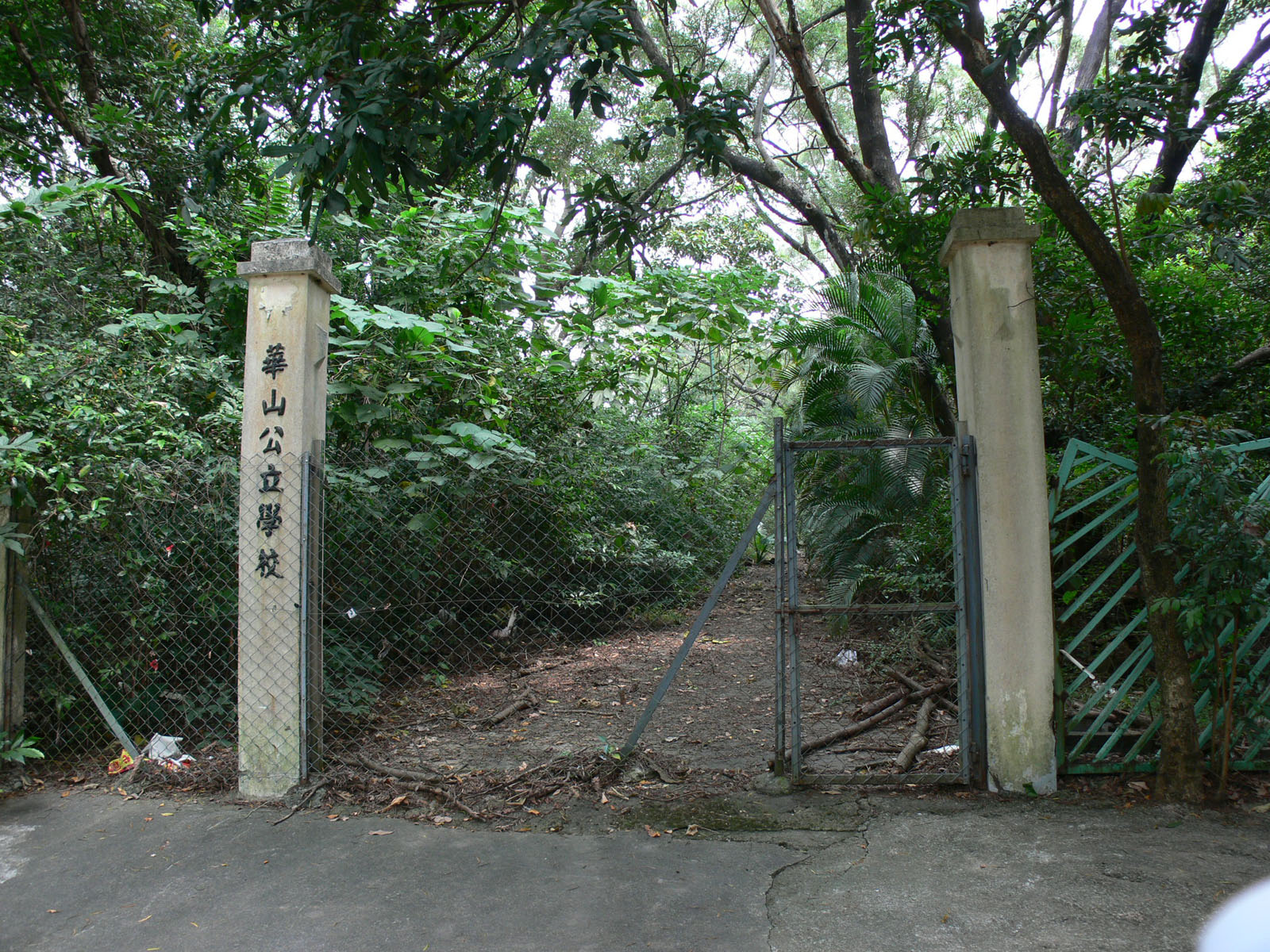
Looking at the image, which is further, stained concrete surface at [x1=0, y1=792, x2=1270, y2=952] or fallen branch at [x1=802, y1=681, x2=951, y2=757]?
fallen branch at [x1=802, y1=681, x2=951, y2=757]

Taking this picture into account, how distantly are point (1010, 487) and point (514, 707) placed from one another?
3740 mm

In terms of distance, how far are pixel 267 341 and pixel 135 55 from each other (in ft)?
16.8

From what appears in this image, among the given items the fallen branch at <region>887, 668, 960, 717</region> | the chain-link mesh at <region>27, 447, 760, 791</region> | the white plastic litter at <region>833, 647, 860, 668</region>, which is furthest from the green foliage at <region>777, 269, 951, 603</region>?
the chain-link mesh at <region>27, 447, 760, 791</region>

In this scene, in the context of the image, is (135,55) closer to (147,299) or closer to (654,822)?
(147,299)

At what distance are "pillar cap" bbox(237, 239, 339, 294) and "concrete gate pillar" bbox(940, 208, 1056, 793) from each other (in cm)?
340

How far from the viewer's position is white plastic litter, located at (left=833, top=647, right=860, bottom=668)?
7141 mm

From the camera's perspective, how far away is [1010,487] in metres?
3.97

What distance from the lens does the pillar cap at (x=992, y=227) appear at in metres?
4.05

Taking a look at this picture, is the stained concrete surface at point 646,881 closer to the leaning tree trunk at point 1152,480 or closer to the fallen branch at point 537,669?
the leaning tree trunk at point 1152,480

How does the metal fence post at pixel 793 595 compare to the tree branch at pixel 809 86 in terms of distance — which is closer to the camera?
the metal fence post at pixel 793 595

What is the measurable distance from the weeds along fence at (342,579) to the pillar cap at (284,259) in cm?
111

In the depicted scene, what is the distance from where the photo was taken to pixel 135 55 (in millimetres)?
7418

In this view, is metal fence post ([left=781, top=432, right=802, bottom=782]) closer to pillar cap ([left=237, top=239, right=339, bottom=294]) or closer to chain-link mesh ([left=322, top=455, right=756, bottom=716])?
chain-link mesh ([left=322, top=455, right=756, bottom=716])

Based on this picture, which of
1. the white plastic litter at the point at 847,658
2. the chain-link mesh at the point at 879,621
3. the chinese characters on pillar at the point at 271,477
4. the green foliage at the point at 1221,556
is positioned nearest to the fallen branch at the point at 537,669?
the chain-link mesh at the point at 879,621
